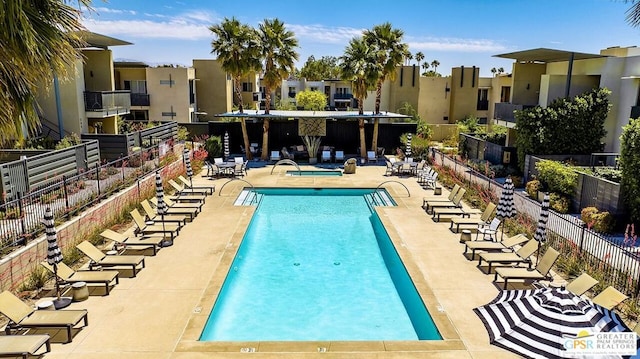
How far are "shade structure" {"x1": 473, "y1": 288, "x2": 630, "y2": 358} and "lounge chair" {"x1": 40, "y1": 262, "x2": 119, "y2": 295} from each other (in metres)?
8.27

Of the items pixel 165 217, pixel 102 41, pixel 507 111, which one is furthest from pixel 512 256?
pixel 102 41

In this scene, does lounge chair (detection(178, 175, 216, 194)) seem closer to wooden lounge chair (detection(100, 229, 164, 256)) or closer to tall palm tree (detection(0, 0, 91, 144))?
wooden lounge chair (detection(100, 229, 164, 256))

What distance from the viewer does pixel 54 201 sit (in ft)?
45.9

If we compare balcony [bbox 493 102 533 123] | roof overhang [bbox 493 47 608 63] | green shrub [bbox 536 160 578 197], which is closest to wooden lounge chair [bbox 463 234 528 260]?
green shrub [bbox 536 160 578 197]

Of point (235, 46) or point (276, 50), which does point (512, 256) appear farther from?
point (235, 46)

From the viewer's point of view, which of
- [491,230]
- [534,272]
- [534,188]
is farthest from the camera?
[534,188]

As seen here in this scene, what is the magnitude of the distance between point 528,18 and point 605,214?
720 inches

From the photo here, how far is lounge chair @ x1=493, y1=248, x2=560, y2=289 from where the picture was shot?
10.5 metres

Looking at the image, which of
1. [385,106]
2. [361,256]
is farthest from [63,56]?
[385,106]

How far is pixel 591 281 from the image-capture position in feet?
29.7

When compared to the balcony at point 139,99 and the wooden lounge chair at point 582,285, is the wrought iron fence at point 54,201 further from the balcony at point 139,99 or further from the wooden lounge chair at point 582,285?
the balcony at point 139,99

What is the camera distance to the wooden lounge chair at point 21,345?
7129 mm

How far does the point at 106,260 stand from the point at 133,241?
173 centimetres

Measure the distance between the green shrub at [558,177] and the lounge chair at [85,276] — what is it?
16.5 metres
